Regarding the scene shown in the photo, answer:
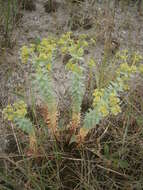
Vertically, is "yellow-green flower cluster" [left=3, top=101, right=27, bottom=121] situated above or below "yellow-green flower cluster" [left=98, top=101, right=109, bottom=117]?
below

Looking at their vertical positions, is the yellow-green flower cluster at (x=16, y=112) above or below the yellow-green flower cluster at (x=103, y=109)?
below

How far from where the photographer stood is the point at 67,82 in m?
2.02

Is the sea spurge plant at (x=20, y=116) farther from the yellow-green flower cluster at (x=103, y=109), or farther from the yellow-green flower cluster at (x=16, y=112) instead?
the yellow-green flower cluster at (x=103, y=109)

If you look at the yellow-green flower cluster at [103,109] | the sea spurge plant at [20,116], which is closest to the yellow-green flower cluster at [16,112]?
the sea spurge plant at [20,116]

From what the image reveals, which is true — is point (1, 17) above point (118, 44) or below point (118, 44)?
above

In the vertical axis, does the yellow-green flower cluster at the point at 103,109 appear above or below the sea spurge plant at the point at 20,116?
above

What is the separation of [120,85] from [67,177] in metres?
0.58

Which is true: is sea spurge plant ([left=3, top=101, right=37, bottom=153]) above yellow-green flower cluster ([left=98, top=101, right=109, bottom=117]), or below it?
below

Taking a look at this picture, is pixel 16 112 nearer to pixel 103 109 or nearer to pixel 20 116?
pixel 20 116

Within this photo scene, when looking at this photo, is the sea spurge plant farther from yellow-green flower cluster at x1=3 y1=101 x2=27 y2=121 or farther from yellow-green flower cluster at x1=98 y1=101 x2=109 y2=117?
yellow-green flower cluster at x1=98 y1=101 x2=109 y2=117

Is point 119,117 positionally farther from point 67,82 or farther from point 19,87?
point 19,87

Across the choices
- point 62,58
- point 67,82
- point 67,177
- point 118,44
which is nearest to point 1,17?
point 62,58

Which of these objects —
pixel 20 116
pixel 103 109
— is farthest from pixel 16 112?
pixel 103 109

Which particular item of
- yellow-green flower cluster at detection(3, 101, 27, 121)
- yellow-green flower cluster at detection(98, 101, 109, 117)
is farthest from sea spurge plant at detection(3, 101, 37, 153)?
yellow-green flower cluster at detection(98, 101, 109, 117)
